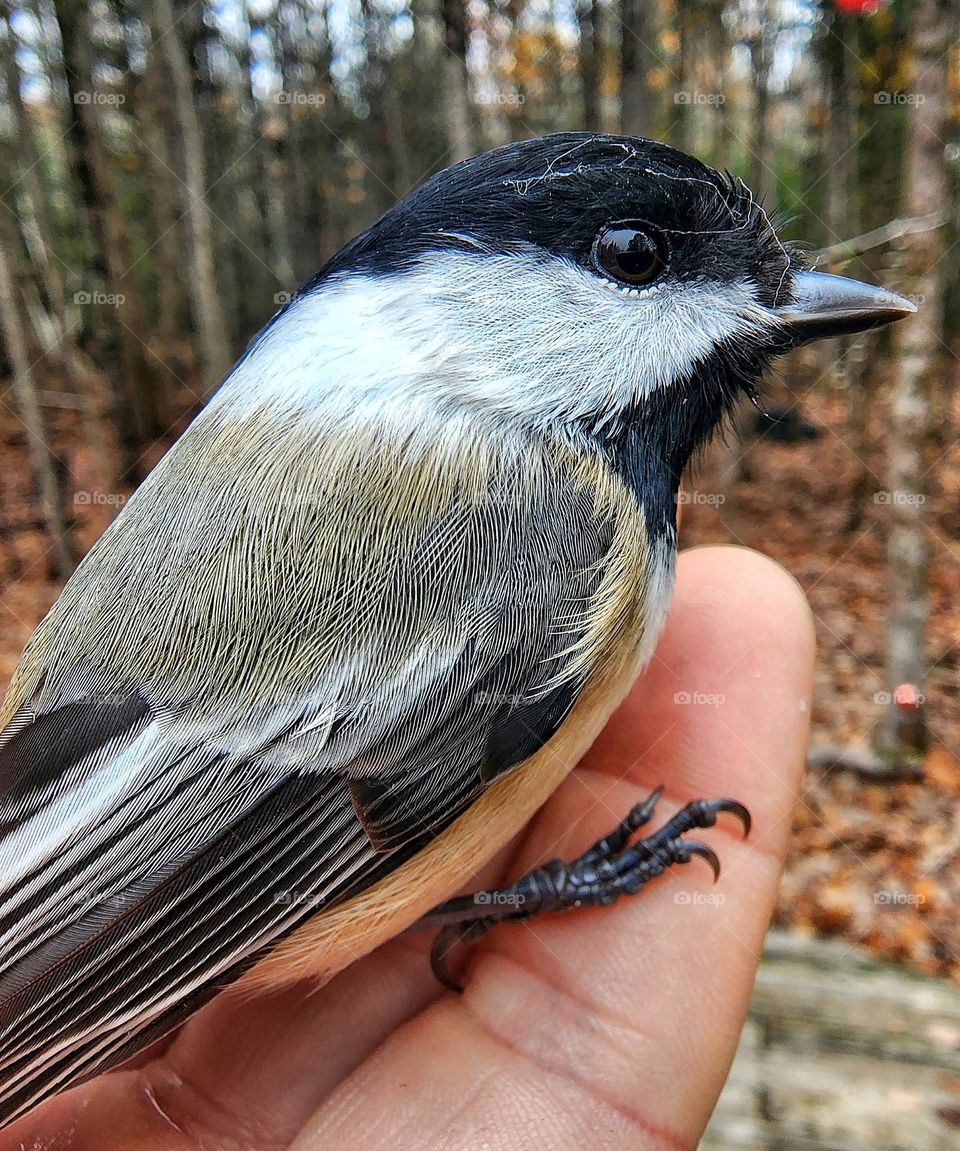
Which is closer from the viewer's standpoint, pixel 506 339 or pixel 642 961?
pixel 506 339

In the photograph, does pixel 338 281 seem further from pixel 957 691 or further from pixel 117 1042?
pixel 957 691

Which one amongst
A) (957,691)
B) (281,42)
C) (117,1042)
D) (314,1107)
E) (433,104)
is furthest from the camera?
(433,104)

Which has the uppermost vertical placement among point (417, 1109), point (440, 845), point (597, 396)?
point (597, 396)

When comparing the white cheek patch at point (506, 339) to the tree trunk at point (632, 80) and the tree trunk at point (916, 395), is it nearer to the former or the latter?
the tree trunk at point (916, 395)

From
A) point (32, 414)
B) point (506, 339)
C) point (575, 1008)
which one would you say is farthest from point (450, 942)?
point (32, 414)

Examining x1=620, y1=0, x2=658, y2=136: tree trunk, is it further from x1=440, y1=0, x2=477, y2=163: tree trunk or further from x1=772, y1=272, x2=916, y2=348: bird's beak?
x1=772, y1=272, x2=916, y2=348: bird's beak

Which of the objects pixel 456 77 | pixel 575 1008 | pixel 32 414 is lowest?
pixel 575 1008

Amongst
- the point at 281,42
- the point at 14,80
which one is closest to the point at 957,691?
the point at 14,80

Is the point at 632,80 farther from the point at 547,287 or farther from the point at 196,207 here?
the point at 547,287
